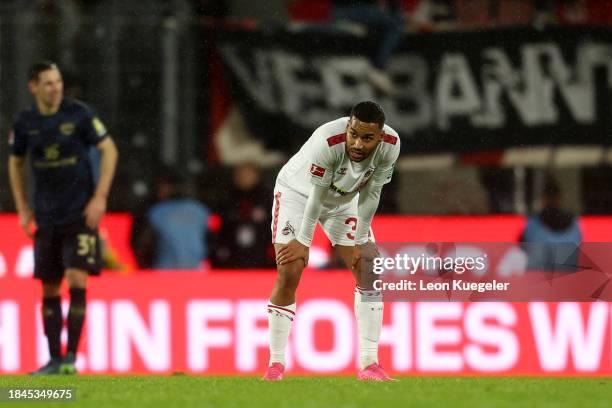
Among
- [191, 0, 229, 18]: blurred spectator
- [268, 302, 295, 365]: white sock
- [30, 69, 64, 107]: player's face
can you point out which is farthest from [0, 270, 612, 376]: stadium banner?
[191, 0, 229, 18]: blurred spectator

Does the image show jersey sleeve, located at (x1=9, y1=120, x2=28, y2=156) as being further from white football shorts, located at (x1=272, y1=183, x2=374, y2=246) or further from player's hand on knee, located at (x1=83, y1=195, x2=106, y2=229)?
white football shorts, located at (x1=272, y1=183, x2=374, y2=246)

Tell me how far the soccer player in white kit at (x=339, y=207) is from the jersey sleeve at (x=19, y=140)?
2.00 meters

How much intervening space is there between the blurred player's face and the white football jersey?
6.87 ft

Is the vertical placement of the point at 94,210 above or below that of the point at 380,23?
below

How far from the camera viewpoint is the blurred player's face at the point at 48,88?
10094 millimetres

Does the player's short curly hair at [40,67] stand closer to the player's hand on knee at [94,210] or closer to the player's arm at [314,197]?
the player's hand on knee at [94,210]

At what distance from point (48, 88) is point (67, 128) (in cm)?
30

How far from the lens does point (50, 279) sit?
408 inches

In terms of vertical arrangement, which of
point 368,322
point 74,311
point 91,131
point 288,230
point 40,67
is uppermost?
point 40,67

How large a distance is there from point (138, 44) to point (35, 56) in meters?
0.93

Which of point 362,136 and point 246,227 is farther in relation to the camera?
point 246,227

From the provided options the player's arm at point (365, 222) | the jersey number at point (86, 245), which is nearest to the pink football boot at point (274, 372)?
the player's arm at point (365, 222)

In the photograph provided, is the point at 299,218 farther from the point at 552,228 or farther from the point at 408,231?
the point at 408,231

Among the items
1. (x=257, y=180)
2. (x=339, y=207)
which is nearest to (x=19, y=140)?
(x=339, y=207)
